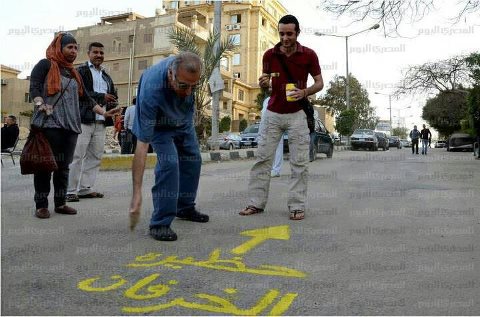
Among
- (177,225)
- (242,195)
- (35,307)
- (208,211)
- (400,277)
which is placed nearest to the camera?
(35,307)

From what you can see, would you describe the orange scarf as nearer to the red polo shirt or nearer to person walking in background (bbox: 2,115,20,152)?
the red polo shirt

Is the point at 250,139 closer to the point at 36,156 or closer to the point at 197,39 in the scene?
the point at 36,156

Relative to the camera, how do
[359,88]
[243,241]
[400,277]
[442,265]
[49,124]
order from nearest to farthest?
[400,277]
[442,265]
[243,241]
[49,124]
[359,88]

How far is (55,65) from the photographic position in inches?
189

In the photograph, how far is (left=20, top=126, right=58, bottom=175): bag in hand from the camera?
4.53m

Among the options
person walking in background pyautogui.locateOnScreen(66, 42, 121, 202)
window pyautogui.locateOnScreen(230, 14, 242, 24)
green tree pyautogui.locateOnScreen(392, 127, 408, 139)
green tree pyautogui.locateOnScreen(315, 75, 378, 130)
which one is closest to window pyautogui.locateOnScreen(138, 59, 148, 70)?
window pyautogui.locateOnScreen(230, 14, 242, 24)

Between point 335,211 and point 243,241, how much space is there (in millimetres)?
1787

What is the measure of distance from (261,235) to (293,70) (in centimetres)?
178

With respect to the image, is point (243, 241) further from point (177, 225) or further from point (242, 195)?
point (242, 195)

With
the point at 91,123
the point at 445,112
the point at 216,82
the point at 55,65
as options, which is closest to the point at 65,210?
the point at 91,123

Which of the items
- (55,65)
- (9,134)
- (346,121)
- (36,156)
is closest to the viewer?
(36,156)

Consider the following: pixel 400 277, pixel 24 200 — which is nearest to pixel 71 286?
pixel 400 277

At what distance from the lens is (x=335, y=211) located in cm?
528

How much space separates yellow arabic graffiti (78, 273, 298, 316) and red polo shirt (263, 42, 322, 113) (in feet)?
8.43
